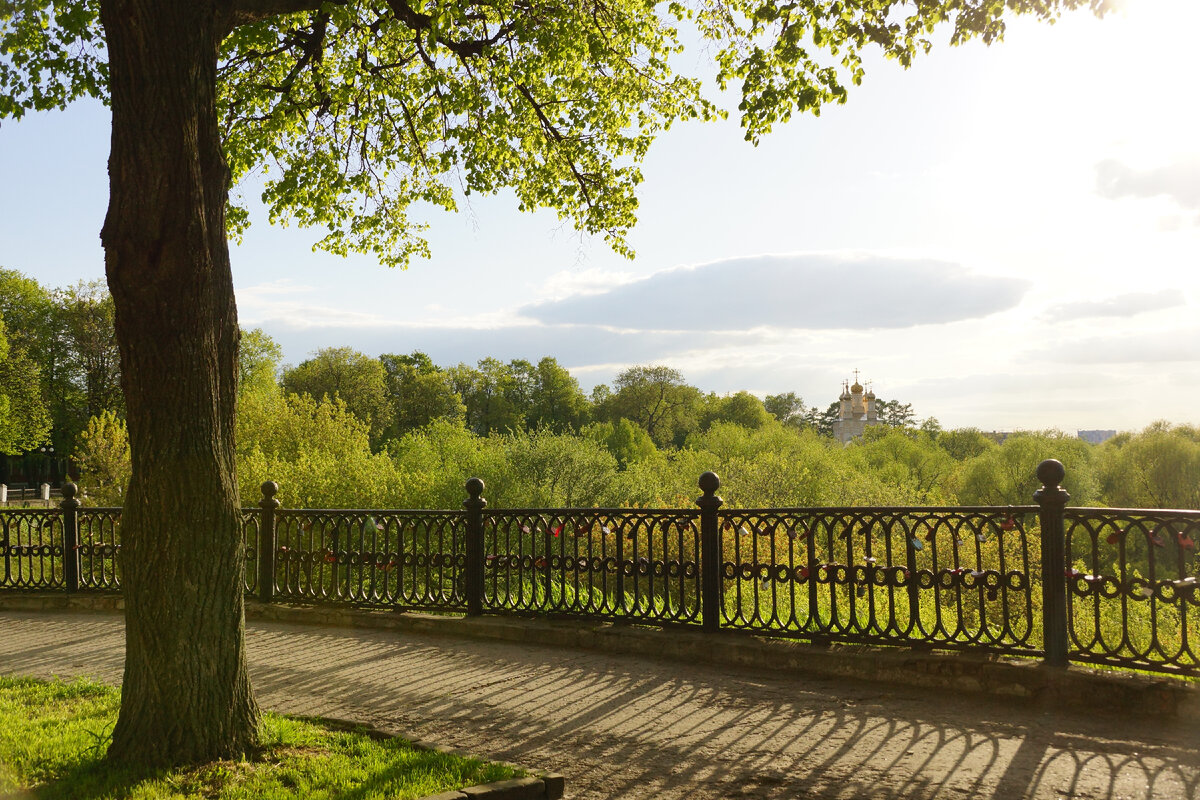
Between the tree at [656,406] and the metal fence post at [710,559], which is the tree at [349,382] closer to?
the tree at [656,406]

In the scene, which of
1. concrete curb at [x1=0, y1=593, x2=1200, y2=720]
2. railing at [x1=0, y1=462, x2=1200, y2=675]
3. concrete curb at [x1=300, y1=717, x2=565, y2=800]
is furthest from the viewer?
railing at [x1=0, y1=462, x2=1200, y2=675]

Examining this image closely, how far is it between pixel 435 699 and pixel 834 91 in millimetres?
5876

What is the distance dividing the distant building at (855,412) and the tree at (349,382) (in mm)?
70433

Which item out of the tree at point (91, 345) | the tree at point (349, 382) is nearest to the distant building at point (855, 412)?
the tree at point (349, 382)

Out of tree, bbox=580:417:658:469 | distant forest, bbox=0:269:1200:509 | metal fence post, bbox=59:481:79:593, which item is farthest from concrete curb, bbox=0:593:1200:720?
tree, bbox=580:417:658:469

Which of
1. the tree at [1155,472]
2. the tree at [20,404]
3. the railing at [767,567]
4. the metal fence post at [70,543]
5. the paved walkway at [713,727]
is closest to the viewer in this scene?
the paved walkway at [713,727]

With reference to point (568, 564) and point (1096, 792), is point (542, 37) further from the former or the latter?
point (1096, 792)

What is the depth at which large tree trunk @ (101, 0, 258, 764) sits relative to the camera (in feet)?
15.8

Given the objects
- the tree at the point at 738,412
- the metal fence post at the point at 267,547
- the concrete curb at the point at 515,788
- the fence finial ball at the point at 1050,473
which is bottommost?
the concrete curb at the point at 515,788

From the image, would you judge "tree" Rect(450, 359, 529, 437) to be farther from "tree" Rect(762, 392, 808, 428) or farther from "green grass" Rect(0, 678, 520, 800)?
"green grass" Rect(0, 678, 520, 800)

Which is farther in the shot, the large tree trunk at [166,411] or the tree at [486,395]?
the tree at [486,395]

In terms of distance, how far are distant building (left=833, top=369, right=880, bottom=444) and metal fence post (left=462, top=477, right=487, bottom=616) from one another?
4515 inches

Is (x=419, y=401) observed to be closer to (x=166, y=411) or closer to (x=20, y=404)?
(x=20, y=404)

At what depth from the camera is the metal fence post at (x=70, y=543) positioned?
1225cm
